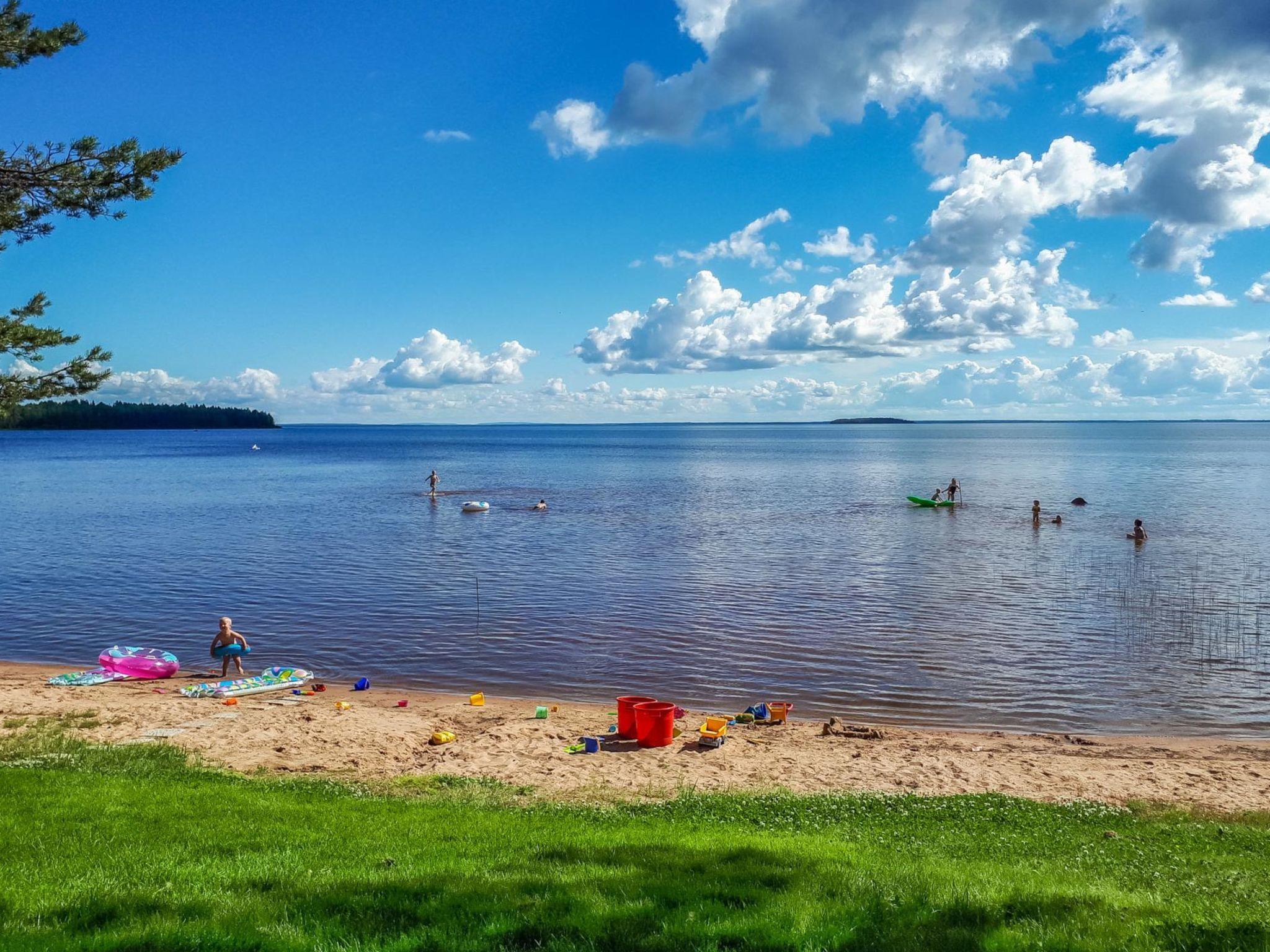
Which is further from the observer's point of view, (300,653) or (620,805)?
(300,653)

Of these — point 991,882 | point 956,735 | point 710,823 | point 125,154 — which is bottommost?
point 956,735

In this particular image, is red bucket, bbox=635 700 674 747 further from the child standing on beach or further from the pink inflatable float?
the pink inflatable float

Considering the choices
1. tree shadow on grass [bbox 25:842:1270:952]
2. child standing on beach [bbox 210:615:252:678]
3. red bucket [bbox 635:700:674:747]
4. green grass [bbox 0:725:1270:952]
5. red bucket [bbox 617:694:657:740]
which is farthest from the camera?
child standing on beach [bbox 210:615:252:678]

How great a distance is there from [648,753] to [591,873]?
8.79 meters

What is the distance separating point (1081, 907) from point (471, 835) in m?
6.01

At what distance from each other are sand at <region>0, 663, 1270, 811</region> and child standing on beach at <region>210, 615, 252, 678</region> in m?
2.13

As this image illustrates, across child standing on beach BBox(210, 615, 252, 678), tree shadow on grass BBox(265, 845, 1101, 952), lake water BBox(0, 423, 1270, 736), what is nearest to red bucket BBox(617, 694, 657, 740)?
lake water BBox(0, 423, 1270, 736)

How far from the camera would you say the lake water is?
22219 mm

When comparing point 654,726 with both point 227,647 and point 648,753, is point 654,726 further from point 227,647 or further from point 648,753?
point 227,647

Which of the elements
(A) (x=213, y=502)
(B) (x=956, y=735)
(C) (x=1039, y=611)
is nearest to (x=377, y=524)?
(A) (x=213, y=502)

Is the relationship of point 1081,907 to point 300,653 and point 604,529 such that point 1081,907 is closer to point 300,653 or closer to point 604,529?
point 300,653

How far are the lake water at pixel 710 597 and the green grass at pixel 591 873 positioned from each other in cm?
896

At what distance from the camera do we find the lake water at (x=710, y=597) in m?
22.2

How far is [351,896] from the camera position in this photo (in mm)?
7277
